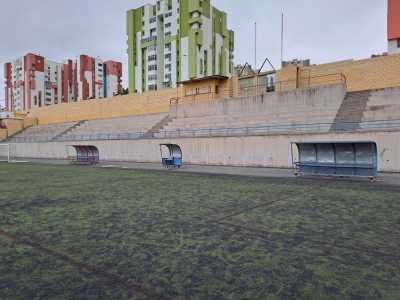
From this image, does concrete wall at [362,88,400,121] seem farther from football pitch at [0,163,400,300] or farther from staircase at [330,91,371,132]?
football pitch at [0,163,400,300]

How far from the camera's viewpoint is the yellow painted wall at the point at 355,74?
22.2 metres

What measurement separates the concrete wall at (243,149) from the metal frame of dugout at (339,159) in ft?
11.2

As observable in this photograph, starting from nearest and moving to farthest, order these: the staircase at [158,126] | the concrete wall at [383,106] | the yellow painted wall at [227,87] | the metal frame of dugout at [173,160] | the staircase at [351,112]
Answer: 1. the staircase at [351,112]
2. the concrete wall at [383,106]
3. the metal frame of dugout at [173,160]
4. the yellow painted wall at [227,87]
5. the staircase at [158,126]

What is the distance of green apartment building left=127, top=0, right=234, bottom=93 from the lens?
7556 cm

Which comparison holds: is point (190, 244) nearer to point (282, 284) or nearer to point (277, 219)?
point (282, 284)

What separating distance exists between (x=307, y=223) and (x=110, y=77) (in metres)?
130

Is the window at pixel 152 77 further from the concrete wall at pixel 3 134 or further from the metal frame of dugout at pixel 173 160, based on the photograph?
the metal frame of dugout at pixel 173 160

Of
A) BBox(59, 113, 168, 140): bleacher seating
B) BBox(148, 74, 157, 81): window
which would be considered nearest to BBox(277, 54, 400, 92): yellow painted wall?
BBox(59, 113, 168, 140): bleacher seating

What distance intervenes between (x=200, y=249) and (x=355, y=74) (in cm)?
2488

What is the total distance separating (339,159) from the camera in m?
13.4

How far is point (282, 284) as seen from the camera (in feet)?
9.87

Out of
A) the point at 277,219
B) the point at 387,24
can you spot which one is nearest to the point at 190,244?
the point at 277,219

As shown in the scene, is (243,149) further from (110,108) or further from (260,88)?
(110,108)

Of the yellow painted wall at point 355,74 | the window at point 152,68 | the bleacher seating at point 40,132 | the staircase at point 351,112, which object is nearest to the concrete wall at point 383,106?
the staircase at point 351,112
